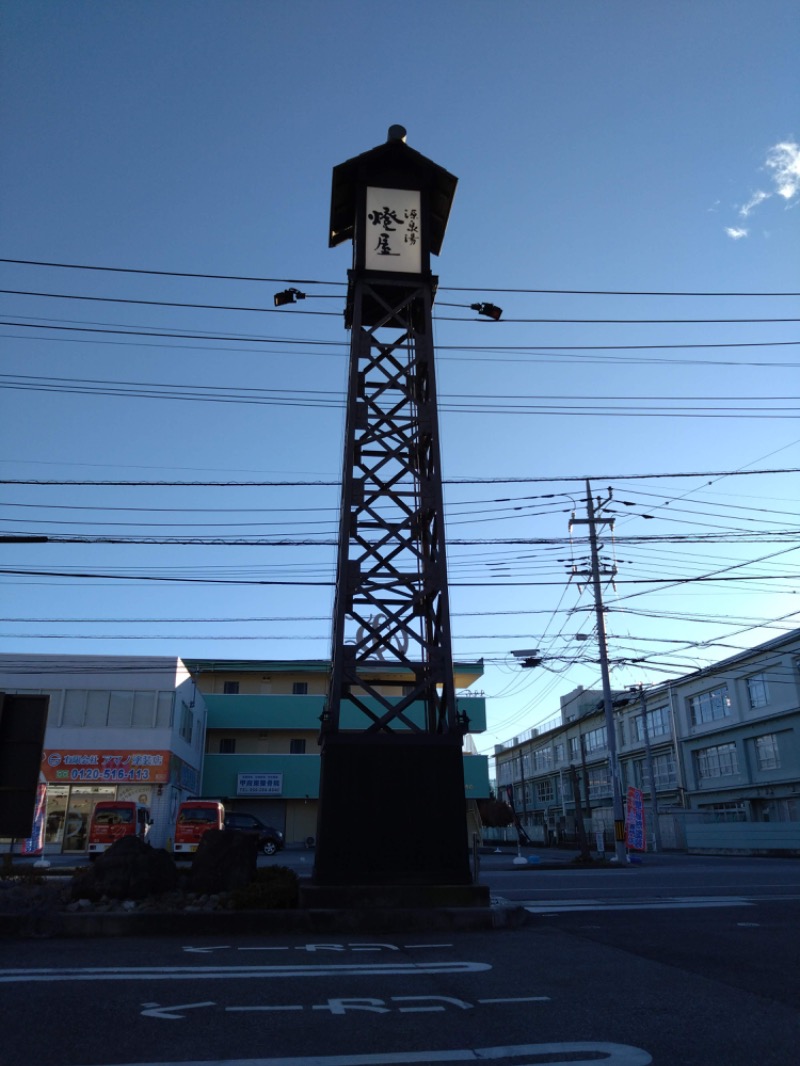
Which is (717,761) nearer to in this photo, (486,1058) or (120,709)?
(120,709)

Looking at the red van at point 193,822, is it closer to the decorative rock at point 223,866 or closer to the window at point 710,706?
the decorative rock at point 223,866

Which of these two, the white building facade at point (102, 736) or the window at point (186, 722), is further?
the window at point (186, 722)

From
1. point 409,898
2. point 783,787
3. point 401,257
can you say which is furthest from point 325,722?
point 783,787

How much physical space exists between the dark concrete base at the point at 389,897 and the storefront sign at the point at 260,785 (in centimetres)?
3466

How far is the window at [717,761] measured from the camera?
48.4m

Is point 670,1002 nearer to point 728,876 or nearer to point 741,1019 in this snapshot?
point 741,1019

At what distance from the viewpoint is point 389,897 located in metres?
9.09

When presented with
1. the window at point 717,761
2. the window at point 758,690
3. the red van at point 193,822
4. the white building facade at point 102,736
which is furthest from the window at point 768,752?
the white building facade at point 102,736

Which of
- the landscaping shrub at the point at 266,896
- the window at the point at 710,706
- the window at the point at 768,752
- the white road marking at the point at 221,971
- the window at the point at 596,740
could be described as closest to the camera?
the white road marking at the point at 221,971

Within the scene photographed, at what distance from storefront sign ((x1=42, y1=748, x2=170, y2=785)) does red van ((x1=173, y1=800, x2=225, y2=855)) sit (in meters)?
7.02

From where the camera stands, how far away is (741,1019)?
472cm

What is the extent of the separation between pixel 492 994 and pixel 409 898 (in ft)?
12.7

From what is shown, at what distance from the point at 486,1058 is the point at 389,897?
17.5ft

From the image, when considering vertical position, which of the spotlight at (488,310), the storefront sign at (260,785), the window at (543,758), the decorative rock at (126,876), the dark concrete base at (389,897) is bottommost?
the dark concrete base at (389,897)
